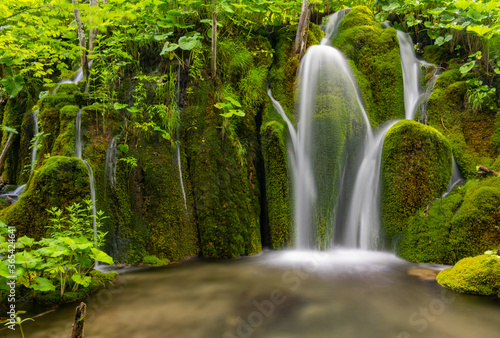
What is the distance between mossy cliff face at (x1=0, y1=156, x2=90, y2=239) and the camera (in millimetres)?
3984

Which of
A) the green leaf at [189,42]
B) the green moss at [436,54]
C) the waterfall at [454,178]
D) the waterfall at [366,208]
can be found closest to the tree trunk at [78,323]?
the waterfall at [366,208]

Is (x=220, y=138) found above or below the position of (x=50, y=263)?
above

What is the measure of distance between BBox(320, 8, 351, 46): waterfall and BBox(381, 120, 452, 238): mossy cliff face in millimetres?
3589

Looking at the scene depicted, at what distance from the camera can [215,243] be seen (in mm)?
5031

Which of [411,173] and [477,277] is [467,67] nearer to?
[411,173]

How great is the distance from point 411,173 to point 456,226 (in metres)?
1.04

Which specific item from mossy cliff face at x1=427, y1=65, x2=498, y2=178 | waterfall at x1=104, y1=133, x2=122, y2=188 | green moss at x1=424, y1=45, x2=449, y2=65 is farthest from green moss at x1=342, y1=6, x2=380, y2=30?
waterfall at x1=104, y1=133, x2=122, y2=188

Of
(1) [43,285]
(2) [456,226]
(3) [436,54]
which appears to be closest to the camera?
(1) [43,285]

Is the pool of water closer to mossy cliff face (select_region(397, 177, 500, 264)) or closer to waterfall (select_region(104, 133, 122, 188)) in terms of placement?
mossy cliff face (select_region(397, 177, 500, 264))

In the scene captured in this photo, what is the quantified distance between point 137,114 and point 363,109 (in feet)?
14.8

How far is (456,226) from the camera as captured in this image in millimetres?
4418

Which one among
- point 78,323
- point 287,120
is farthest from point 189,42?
point 78,323

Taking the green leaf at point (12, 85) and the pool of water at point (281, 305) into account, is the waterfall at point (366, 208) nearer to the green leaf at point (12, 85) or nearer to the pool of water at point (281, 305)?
the pool of water at point (281, 305)

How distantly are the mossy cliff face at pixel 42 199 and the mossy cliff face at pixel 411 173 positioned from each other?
16.0 ft
